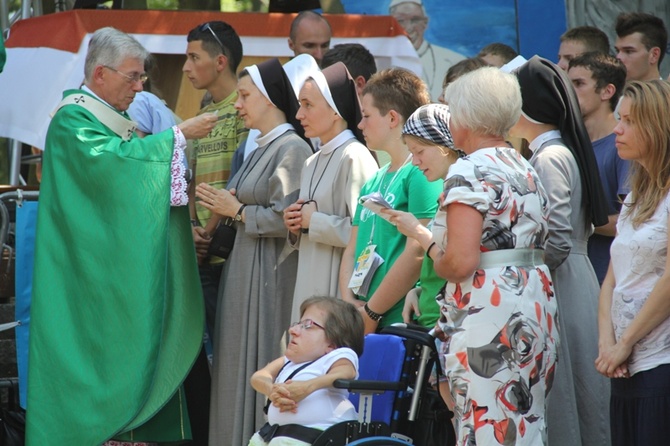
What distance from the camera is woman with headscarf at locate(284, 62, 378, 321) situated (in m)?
5.46

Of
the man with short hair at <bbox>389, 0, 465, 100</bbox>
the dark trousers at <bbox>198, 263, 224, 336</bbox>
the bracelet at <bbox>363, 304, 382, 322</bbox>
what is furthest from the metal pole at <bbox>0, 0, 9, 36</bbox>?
the bracelet at <bbox>363, 304, 382, 322</bbox>

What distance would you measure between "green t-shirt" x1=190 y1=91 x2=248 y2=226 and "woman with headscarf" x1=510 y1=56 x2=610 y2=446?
1.98 metres

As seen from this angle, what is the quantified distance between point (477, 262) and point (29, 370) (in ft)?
8.87

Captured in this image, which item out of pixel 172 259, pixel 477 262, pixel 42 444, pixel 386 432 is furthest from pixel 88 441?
pixel 477 262

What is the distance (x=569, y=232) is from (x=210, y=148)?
7.96 feet

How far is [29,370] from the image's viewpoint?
18.8ft

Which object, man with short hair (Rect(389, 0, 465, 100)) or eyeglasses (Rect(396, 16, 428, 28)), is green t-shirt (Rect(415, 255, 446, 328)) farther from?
eyeglasses (Rect(396, 16, 428, 28))

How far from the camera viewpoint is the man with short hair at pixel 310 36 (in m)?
7.43

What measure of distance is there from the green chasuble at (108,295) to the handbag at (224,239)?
0.40 ft

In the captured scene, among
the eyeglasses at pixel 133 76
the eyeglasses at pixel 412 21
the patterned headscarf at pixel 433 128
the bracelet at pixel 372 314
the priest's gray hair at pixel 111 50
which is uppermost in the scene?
the eyeglasses at pixel 412 21

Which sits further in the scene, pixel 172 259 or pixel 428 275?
pixel 172 259

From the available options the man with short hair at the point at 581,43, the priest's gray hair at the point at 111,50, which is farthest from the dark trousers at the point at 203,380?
the man with short hair at the point at 581,43

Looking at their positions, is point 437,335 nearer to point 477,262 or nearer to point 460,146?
point 477,262

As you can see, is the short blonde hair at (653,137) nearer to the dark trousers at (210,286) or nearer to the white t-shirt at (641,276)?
the white t-shirt at (641,276)
